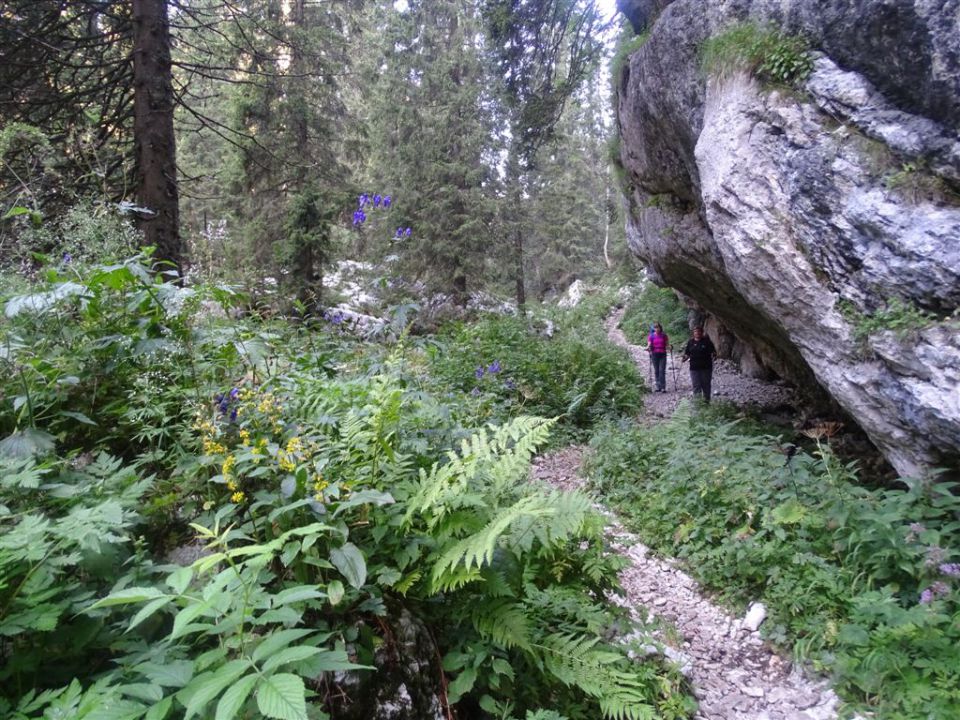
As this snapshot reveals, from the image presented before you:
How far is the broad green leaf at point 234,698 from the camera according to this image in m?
1.34

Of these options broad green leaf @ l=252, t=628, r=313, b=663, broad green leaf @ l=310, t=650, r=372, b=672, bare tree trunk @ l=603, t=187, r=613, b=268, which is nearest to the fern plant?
→ broad green leaf @ l=310, t=650, r=372, b=672

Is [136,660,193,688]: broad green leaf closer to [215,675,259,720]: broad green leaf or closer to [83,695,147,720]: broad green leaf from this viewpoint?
[83,695,147,720]: broad green leaf

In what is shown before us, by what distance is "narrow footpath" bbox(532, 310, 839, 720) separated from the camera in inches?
144

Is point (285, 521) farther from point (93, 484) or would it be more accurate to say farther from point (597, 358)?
point (597, 358)

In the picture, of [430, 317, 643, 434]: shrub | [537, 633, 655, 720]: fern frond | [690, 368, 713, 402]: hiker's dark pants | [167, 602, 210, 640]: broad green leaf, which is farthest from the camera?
[690, 368, 713, 402]: hiker's dark pants

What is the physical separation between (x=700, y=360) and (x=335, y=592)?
10092 millimetres

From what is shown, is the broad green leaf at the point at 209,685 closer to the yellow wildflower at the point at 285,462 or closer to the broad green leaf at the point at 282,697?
the broad green leaf at the point at 282,697

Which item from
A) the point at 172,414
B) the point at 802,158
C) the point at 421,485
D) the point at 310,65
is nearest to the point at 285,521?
the point at 421,485

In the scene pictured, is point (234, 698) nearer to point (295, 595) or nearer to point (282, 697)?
point (282, 697)

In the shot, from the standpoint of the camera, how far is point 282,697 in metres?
1.39

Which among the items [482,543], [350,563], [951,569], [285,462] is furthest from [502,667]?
[951,569]

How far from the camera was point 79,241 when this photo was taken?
419cm

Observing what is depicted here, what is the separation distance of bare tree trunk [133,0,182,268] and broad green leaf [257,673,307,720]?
5.52 m

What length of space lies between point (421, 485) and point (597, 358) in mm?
9797
